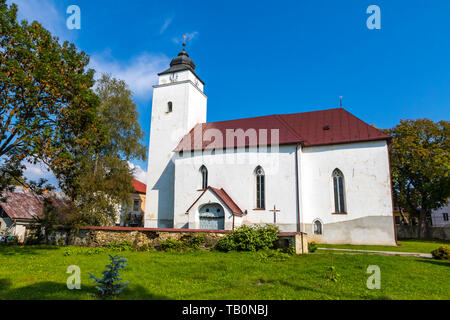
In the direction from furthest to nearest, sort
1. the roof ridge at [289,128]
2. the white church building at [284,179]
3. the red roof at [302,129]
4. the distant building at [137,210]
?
the distant building at [137,210] → the roof ridge at [289,128] → the red roof at [302,129] → the white church building at [284,179]

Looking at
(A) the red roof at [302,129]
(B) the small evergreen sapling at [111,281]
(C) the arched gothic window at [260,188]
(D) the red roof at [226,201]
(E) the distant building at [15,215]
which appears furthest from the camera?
(E) the distant building at [15,215]

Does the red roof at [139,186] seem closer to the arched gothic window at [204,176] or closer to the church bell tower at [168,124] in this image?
the church bell tower at [168,124]

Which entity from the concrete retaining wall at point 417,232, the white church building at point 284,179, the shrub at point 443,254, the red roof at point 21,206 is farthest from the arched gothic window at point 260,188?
the concrete retaining wall at point 417,232

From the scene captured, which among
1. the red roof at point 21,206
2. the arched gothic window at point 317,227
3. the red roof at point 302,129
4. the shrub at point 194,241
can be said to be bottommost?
the shrub at point 194,241

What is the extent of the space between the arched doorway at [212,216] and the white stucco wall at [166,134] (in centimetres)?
446

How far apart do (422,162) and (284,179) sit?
16.2 metres

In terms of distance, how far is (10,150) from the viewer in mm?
12664

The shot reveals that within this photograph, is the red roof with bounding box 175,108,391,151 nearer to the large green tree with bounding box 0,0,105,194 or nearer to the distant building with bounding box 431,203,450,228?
the large green tree with bounding box 0,0,105,194

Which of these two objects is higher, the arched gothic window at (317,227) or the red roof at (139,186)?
the red roof at (139,186)

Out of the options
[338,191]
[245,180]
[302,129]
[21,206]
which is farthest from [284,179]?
[21,206]

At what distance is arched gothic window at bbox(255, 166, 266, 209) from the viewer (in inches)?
866

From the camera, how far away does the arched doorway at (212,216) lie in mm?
21013

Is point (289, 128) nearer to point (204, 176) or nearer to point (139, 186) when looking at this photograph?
point (204, 176)
